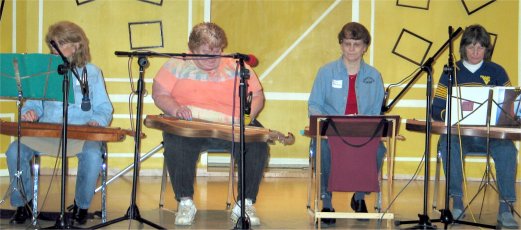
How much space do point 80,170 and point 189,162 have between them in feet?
1.95

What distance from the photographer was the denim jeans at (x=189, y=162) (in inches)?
163

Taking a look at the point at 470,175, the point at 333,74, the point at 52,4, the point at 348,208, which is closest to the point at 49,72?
the point at 333,74

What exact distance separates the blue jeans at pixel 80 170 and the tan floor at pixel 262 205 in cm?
14

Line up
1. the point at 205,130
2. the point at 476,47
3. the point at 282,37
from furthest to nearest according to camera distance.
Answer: the point at 282,37, the point at 476,47, the point at 205,130

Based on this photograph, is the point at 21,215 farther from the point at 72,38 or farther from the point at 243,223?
the point at 243,223

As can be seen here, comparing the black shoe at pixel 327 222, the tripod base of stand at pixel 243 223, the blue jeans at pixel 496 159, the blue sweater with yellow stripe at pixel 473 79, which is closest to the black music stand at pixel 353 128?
the black shoe at pixel 327 222

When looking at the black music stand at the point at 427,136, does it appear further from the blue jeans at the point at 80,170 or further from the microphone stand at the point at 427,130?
the blue jeans at the point at 80,170

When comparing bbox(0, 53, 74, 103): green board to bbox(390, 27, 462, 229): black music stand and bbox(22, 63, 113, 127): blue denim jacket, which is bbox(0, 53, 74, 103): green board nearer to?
bbox(22, 63, 113, 127): blue denim jacket

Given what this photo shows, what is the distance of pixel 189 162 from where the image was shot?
414 cm

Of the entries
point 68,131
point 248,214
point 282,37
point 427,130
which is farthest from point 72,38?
point 282,37

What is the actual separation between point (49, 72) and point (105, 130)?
0.40m

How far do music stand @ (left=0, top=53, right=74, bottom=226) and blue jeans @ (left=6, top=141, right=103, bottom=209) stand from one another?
0.95 feet

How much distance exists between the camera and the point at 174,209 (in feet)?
15.3

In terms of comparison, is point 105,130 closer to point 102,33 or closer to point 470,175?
point 102,33
